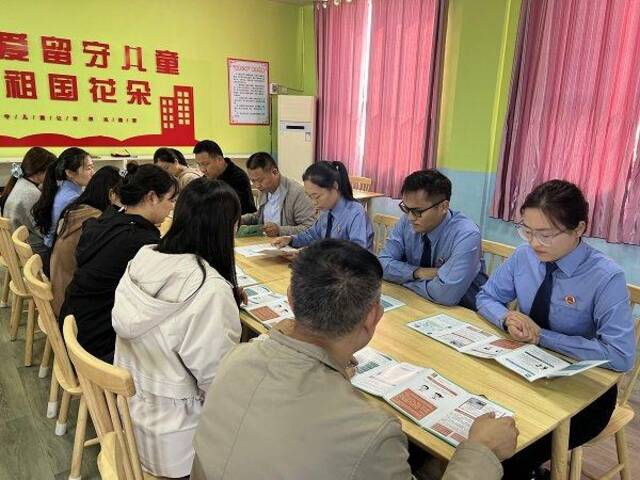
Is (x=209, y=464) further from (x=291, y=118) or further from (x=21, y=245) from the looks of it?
(x=291, y=118)

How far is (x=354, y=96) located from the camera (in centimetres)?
516

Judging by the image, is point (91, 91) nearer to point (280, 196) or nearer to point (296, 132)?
point (296, 132)

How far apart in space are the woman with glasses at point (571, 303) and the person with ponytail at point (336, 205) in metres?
1.00

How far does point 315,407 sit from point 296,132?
5.22m

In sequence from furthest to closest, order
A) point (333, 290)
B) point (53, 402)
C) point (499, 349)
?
point (53, 402), point (499, 349), point (333, 290)

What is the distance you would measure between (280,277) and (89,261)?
2.60 feet

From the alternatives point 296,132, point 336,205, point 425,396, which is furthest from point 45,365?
point 296,132

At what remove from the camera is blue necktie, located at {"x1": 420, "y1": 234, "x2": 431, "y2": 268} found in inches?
81.6

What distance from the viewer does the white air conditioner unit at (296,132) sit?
18.4 ft

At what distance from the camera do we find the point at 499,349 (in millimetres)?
1403

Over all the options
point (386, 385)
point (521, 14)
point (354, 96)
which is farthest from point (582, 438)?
point (354, 96)

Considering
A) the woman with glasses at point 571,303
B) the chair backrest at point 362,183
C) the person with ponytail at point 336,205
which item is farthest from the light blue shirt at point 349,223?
the chair backrest at point 362,183

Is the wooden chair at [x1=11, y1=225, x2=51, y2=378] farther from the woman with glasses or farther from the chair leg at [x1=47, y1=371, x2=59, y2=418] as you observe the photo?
the woman with glasses

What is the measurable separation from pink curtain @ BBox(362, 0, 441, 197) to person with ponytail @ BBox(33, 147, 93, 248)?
2987mm
